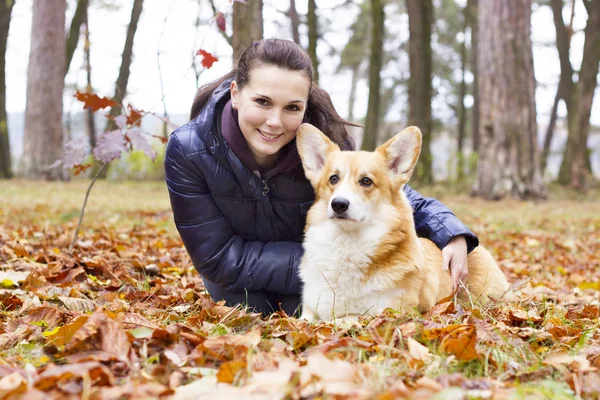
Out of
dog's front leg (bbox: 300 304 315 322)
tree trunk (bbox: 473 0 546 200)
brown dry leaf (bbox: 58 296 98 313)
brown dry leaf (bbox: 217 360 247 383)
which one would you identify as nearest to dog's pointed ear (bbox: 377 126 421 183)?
dog's front leg (bbox: 300 304 315 322)

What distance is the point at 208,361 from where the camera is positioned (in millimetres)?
1778

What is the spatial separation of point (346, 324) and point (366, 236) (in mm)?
604

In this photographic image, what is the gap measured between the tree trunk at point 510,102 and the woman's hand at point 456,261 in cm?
681

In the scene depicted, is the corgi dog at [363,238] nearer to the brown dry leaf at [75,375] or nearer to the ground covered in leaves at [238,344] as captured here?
the ground covered in leaves at [238,344]

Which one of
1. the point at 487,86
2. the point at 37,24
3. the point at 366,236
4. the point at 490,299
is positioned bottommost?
the point at 490,299

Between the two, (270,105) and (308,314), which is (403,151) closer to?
(270,105)

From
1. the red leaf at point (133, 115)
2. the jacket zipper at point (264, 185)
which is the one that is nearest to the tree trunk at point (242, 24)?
the red leaf at point (133, 115)

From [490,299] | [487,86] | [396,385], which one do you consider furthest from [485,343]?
[487,86]

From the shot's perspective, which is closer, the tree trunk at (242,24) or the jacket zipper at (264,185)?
the jacket zipper at (264,185)

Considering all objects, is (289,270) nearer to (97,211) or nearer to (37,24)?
(97,211)

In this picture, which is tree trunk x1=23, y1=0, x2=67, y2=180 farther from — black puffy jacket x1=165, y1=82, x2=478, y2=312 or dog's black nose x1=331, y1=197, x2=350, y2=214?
dog's black nose x1=331, y1=197, x2=350, y2=214

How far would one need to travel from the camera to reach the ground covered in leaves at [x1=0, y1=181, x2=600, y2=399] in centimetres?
148

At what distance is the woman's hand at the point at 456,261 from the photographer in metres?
3.09

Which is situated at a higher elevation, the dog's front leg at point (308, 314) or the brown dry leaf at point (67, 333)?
the brown dry leaf at point (67, 333)
